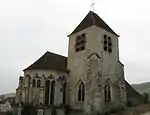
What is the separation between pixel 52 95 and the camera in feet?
103

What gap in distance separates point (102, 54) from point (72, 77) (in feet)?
17.6

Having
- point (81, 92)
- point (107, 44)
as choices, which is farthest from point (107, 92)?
point (107, 44)

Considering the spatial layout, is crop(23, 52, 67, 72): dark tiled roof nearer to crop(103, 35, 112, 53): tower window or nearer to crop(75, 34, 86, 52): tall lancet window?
crop(75, 34, 86, 52): tall lancet window

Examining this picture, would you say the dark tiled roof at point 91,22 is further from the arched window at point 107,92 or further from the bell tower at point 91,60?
the arched window at point 107,92

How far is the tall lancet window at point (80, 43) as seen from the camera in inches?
1313

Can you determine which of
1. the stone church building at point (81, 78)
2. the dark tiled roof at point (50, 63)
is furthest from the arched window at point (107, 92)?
the dark tiled roof at point (50, 63)

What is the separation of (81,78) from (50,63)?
16.4 feet

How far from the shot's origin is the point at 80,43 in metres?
33.9

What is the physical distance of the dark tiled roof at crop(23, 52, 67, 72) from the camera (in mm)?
32041

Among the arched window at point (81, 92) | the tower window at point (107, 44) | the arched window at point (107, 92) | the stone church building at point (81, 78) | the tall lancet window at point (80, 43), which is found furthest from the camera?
A: the tall lancet window at point (80, 43)

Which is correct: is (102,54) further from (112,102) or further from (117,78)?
(112,102)

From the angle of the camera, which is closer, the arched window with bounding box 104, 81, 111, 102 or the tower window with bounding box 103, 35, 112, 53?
the arched window with bounding box 104, 81, 111, 102

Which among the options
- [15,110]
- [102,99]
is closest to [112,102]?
[102,99]

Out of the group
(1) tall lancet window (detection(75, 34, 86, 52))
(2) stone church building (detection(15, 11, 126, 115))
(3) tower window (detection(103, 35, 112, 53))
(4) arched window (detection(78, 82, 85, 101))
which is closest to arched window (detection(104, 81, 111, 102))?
(2) stone church building (detection(15, 11, 126, 115))
